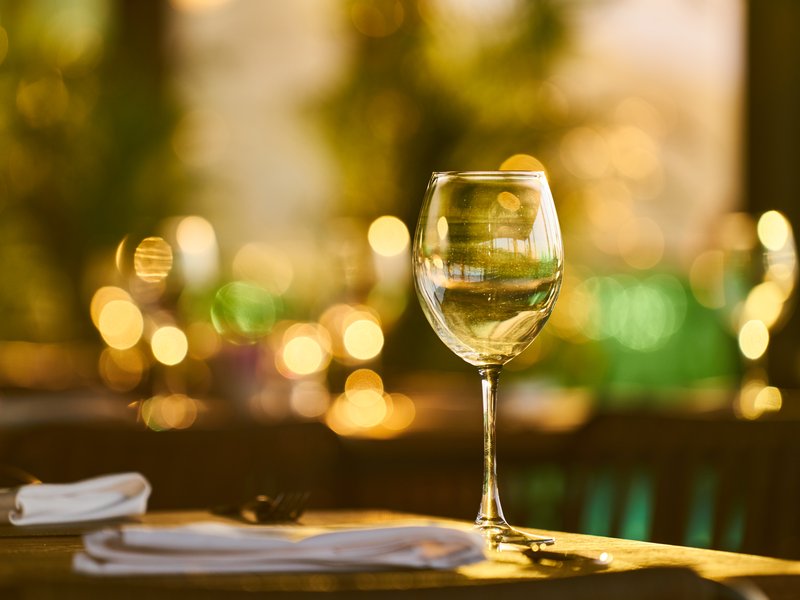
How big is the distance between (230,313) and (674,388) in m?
2.63

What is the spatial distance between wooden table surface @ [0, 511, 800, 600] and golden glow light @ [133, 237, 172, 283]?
4.20 ft

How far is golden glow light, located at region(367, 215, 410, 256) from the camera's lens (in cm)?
260

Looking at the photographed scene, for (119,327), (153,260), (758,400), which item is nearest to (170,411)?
(153,260)

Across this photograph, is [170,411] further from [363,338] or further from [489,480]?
[489,480]

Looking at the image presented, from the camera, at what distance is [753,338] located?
7.55 ft

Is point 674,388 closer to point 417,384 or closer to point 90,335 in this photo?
point 417,384

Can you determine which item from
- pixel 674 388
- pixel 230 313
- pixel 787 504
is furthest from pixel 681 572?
pixel 674 388

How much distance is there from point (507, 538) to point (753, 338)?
148 centimetres

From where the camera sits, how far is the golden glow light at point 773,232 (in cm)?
227

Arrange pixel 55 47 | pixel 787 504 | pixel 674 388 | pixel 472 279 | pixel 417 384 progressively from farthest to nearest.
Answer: pixel 55 47 < pixel 674 388 < pixel 417 384 < pixel 787 504 < pixel 472 279

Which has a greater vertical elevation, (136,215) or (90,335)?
(136,215)

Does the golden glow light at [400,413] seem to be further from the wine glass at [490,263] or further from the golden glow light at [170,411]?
the wine glass at [490,263]

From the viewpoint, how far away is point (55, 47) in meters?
6.76

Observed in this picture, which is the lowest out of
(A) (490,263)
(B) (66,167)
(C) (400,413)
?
(C) (400,413)
